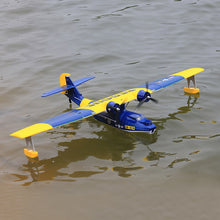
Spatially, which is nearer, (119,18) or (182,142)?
(182,142)

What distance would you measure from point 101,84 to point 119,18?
19149 millimetres

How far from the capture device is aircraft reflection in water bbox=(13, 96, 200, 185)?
2192 cm

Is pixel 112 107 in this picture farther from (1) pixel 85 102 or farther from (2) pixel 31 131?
(2) pixel 31 131

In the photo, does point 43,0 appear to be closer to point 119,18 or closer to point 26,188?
point 119,18

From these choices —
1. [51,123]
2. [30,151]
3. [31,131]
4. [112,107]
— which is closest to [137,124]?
[112,107]

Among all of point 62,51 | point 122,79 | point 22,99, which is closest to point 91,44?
point 62,51

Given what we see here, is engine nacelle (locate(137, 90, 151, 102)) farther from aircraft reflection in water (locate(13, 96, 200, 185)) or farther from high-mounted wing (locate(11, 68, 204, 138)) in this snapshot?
aircraft reflection in water (locate(13, 96, 200, 185))

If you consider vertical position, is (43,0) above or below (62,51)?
above

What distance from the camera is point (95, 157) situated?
23.5 m

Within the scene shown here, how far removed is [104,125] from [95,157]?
4603 millimetres

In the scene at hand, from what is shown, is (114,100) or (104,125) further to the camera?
(104,125)

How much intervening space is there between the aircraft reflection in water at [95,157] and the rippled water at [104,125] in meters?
0.07

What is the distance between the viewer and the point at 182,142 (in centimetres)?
2447

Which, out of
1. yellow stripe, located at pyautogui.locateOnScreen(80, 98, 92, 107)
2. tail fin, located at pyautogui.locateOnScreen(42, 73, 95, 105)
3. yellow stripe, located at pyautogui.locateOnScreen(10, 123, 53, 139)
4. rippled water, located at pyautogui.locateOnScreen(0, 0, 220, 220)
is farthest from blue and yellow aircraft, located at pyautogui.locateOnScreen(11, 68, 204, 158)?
yellow stripe, located at pyautogui.locateOnScreen(80, 98, 92, 107)
